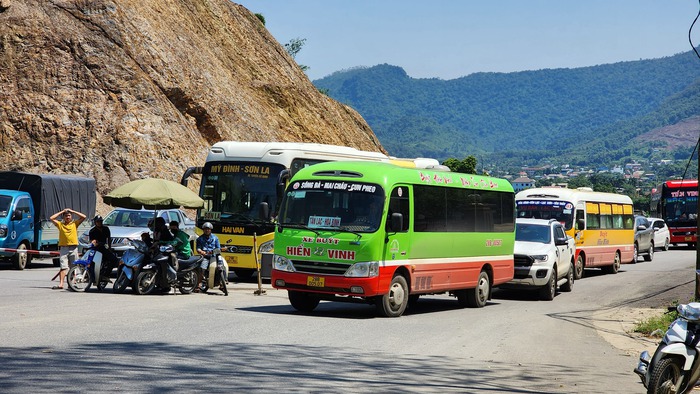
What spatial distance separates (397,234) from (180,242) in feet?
18.7

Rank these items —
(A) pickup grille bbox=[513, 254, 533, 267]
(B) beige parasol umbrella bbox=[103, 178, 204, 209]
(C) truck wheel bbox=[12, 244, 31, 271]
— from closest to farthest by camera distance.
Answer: (B) beige parasol umbrella bbox=[103, 178, 204, 209], (A) pickup grille bbox=[513, 254, 533, 267], (C) truck wheel bbox=[12, 244, 31, 271]

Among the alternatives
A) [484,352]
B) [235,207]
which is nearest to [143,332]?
[484,352]

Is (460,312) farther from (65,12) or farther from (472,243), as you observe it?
(65,12)

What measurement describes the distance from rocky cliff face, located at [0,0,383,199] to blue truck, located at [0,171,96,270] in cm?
1483

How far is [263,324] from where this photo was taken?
15.1 metres

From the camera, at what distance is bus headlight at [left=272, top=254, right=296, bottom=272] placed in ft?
56.3

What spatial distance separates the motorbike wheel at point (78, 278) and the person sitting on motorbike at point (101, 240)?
0.51 metres

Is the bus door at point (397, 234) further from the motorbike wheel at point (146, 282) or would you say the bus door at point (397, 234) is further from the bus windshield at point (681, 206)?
the bus windshield at point (681, 206)

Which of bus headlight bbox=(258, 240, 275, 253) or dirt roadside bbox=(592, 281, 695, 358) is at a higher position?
bus headlight bbox=(258, 240, 275, 253)

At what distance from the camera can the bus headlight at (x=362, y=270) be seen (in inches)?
653

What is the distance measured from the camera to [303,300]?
704 inches

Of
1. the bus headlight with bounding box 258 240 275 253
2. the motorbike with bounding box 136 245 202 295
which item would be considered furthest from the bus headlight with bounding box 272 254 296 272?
the bus headlight with bounding box 258 240 275 253

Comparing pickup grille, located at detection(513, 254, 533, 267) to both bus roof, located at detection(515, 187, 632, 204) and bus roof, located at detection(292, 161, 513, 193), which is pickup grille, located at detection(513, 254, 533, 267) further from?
bus roof, located at detection(515, 187, 632, 204)

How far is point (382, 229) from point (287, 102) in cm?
4684
